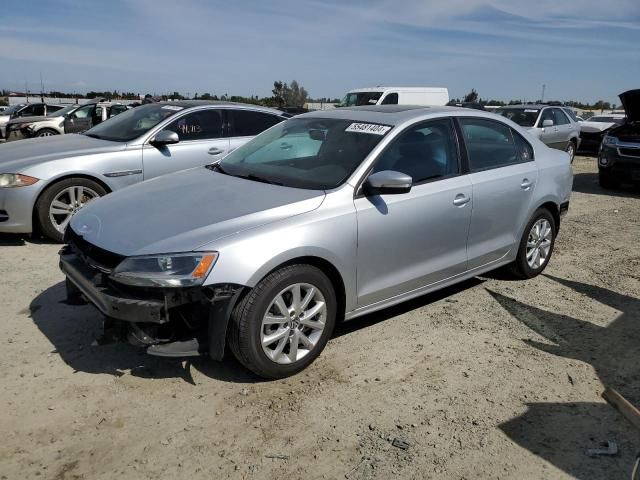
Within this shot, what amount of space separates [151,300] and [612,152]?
10188 mm

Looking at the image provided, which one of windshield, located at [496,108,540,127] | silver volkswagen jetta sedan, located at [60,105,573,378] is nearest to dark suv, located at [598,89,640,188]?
windshield, located at [496,108,540,127]

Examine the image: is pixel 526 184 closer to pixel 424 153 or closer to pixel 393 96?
pixel 424 153

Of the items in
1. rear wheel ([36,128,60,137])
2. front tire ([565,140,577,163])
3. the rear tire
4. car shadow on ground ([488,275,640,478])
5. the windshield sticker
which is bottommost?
car shadow on ground ([488,275,640,478])

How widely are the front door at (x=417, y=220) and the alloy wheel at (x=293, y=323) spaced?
1.28 ft

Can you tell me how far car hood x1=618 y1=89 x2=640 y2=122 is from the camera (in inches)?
400

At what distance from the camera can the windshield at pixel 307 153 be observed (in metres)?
3.83

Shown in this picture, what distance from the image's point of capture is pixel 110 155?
6.23 metres

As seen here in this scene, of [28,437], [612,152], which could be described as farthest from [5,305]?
[612,152]

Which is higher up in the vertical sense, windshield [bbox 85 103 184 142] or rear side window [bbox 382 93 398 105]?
rear side window [bbox 382 93 398 105]

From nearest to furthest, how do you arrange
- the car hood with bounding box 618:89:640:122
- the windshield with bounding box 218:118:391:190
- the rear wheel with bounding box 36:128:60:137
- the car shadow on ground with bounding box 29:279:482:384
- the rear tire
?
the car shadow on ground with bounding box 29:279:482:384 → the windshield with bounding box 218:118:391:190 → the car hood with bounding box 618:89:640:122 → the rear tire → the rear wheel with bounding box 36:128:60:137

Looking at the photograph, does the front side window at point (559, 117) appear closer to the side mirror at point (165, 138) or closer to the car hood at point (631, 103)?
the car hood at point (631, 103)

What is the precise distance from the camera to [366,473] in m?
2.63

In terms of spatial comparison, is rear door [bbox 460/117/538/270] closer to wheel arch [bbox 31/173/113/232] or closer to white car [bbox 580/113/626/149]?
wheel arch [bbox 31/173/113/232]

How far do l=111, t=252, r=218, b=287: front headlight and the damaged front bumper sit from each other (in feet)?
0.17
